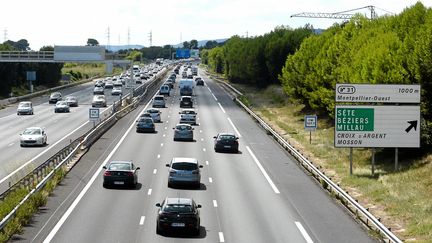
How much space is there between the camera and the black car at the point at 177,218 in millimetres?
24719

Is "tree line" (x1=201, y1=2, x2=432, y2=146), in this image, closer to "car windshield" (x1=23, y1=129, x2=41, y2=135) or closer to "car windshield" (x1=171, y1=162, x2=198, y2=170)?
"car windshield" (x1=171, y1=162, x2=198, y2=170)

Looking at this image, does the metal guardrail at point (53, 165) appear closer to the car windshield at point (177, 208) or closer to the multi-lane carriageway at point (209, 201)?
the multi-lane carriageway at point (209, 201)

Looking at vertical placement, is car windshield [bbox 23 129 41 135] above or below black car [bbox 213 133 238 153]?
above

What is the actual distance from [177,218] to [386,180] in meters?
16.3

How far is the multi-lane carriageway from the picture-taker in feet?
83.4

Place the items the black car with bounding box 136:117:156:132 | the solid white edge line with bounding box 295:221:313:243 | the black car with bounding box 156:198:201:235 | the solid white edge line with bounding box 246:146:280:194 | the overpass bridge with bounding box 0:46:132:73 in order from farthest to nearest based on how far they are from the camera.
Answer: the overpass bridge with bounding box 0:46:132:73, the black car with bounding box 136:117:156:132, the solid white edge line with bounding box 246:146:280:194, the solid white edge line with bounding box 295:221:313:243, the black car with bounding box 156:198:201:235

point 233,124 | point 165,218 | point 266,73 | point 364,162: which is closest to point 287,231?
point 165,218

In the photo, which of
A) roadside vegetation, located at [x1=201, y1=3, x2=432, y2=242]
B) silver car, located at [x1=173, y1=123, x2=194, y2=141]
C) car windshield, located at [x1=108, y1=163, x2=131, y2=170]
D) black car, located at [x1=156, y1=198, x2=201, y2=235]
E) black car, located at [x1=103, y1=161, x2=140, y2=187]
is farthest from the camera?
silver car, located at [x1=173, y1=123, x2=194, y2=141]

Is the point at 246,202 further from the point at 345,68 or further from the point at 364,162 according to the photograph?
the point at 345,68

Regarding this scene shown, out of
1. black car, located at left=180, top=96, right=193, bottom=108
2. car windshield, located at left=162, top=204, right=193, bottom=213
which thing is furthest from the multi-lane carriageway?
black car, located at left=180, top=96, right=193, bottom=108

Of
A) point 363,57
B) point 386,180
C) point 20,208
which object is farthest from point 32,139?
point 386,180

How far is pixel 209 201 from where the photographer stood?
32.5 meters

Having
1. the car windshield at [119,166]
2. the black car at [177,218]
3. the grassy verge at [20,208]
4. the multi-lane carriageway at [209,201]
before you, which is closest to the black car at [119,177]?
the car windshield at [119,166]

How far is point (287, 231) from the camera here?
1038 inches
